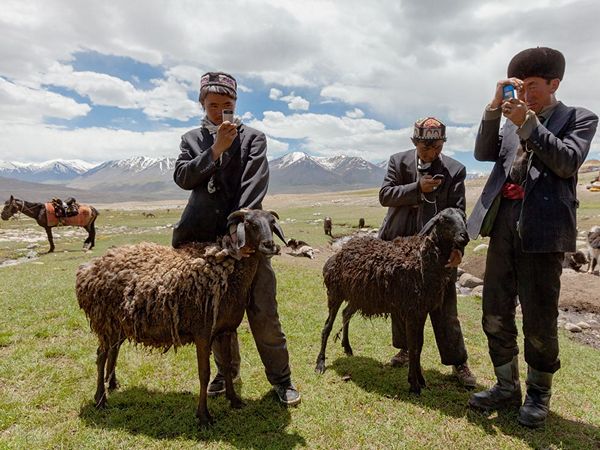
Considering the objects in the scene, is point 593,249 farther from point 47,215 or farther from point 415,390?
point 47,215

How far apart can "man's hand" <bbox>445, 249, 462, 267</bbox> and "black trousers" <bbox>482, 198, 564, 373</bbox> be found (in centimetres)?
39

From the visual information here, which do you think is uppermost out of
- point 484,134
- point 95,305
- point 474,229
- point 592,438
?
point 484,134

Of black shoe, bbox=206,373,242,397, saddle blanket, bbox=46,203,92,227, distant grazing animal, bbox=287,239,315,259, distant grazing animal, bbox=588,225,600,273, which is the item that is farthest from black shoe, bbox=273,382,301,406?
saddle blanket, bbox=46,203,92,227

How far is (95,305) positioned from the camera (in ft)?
15.8

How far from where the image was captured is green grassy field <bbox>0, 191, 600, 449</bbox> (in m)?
4.47

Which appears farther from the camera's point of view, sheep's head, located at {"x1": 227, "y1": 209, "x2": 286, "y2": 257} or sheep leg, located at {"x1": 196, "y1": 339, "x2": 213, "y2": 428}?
sheep leg, located at {"x1": 196, "y1": 339, "x2": 213, "y2": 428}

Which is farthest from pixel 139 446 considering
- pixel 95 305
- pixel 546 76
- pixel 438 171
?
pixel 546 76


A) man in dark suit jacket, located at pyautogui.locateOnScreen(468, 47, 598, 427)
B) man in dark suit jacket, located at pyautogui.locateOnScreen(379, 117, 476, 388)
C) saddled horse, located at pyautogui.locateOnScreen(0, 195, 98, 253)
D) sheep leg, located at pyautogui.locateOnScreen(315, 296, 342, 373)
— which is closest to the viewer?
man in dark suit jacket, located at pyautogui.locateOnScreen(468, 47, 598, 427)

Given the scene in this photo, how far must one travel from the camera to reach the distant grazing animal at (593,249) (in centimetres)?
1545

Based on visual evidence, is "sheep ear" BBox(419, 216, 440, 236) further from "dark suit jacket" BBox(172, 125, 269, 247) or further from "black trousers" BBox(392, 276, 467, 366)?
"dark suit jacket" BBox(172, 125, 269, 247)

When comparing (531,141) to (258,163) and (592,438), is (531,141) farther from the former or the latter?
(592,438)

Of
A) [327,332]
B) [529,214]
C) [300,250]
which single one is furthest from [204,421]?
[300,250]

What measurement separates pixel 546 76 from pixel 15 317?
1008 centimetres

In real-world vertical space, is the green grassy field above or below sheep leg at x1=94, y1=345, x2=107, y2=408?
below
